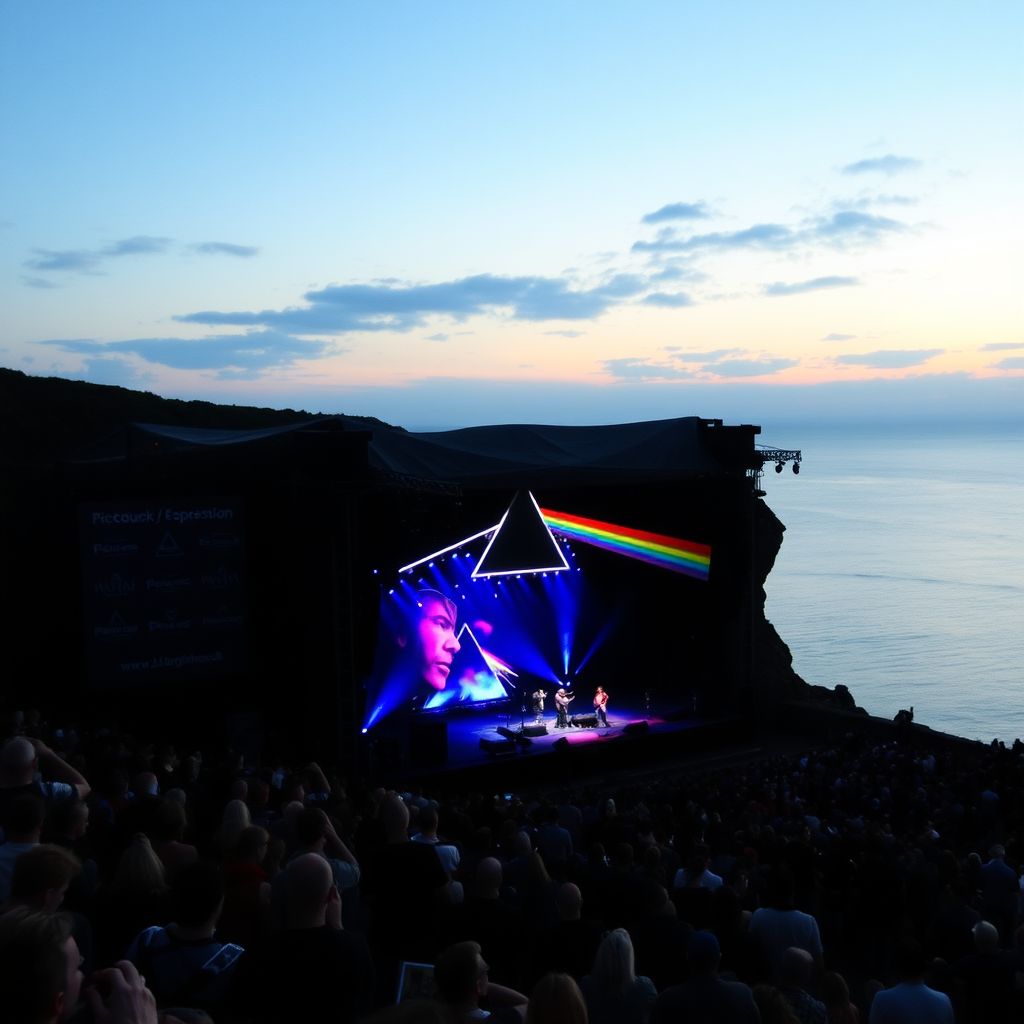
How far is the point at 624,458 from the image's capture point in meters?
17.0

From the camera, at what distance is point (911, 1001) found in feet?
12.4

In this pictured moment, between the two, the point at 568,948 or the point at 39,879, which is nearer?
the point at 39,879

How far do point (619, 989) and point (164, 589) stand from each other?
37.3 ft

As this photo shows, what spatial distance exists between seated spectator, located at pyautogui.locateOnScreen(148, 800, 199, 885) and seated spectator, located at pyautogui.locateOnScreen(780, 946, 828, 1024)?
232cm

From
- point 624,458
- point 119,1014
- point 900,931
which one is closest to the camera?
point 119,1014

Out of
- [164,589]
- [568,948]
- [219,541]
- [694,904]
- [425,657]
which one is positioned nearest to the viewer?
[568,948]

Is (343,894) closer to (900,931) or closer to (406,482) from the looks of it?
(900,931)

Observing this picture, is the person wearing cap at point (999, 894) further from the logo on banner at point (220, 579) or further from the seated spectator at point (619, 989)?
the logo on banner at point (220, 579)

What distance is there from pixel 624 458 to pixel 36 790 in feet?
44.2

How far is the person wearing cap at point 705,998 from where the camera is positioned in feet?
10.4

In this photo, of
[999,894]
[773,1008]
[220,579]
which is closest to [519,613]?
[220,579]

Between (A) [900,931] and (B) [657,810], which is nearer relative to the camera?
(A) [900,931]

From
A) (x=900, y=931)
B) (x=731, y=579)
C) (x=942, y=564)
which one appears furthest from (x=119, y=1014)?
(x=942, y=564)

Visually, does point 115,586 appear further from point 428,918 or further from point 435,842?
point 428,918
